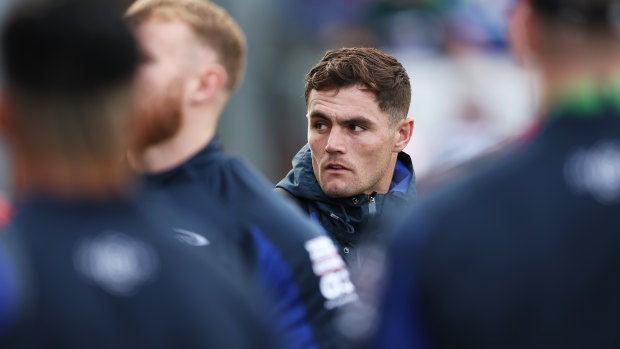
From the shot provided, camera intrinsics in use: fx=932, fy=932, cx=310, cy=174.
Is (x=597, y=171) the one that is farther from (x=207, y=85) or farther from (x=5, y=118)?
(x=207, y=85)

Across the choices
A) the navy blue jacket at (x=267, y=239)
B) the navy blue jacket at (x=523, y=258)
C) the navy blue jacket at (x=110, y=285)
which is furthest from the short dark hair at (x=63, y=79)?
the navy blue jacket at (x=267, y=239)

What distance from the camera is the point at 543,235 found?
175 cm

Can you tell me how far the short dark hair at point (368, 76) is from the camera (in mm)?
4215

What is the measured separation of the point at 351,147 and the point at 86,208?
2603 millimetres

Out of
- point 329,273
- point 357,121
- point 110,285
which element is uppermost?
point 357,121

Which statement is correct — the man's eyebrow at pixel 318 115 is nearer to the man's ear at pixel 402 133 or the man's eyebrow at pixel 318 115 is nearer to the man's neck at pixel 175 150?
the man's ear at pixel 402 133

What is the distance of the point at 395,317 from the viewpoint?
5.78 feet

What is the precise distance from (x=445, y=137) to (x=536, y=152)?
6.82 m

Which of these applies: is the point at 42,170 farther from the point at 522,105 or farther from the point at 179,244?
the point at 522,105

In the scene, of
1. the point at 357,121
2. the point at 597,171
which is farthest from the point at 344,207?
the point at 597,171

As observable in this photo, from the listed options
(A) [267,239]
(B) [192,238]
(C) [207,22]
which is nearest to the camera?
(B) [192,238]

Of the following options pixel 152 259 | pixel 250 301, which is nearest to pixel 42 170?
pixel 152 259

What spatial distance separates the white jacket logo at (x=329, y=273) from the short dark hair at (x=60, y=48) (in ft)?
4.23

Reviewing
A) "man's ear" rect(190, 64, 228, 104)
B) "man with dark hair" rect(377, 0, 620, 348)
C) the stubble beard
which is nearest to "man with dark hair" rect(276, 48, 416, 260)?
"man's ear" rect(190, 64, 228, 104)
